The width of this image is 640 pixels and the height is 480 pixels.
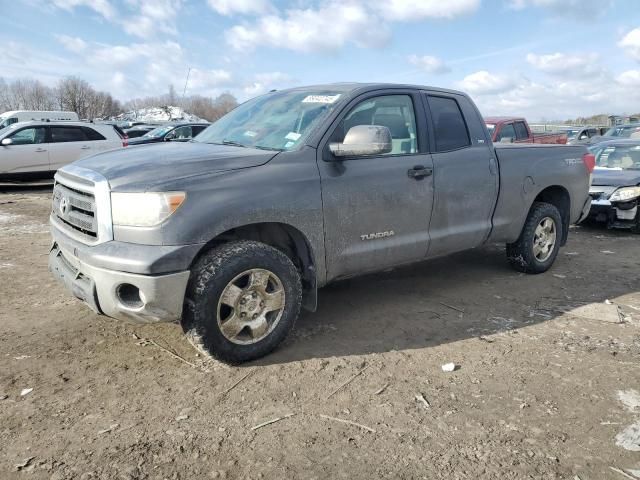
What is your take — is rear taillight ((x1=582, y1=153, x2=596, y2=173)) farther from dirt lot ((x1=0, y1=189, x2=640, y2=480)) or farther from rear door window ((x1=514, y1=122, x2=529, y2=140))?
rear door window ((x1=514, y1=122, x2=529, y2=140))

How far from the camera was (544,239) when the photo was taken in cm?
571

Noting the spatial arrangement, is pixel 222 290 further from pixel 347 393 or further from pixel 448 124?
pixel 448 124

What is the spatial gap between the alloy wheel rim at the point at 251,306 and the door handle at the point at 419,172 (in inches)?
58.0

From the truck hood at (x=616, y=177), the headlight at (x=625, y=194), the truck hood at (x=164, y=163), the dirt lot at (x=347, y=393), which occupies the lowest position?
the dirt lot at (x=347, y=393)

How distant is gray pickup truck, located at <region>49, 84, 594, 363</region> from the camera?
10.1ft

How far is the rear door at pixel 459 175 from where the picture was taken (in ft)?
14.6

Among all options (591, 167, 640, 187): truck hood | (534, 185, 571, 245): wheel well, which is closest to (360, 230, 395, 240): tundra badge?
(534, 185, 571, 245): wheel well

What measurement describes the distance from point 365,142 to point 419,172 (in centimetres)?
82

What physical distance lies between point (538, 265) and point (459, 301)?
1.40 metres

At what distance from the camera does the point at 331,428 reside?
2.80 metres

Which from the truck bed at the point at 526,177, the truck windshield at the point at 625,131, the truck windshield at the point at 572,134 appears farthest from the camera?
the truck windshield at the point at 572,134

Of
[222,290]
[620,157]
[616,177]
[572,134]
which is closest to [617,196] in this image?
[616,177]

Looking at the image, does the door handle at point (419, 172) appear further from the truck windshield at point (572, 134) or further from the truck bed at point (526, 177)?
the truck windshield at point (572, 134)

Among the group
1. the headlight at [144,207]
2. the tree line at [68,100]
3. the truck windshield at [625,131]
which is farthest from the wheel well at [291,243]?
the tree line at [68,100]
